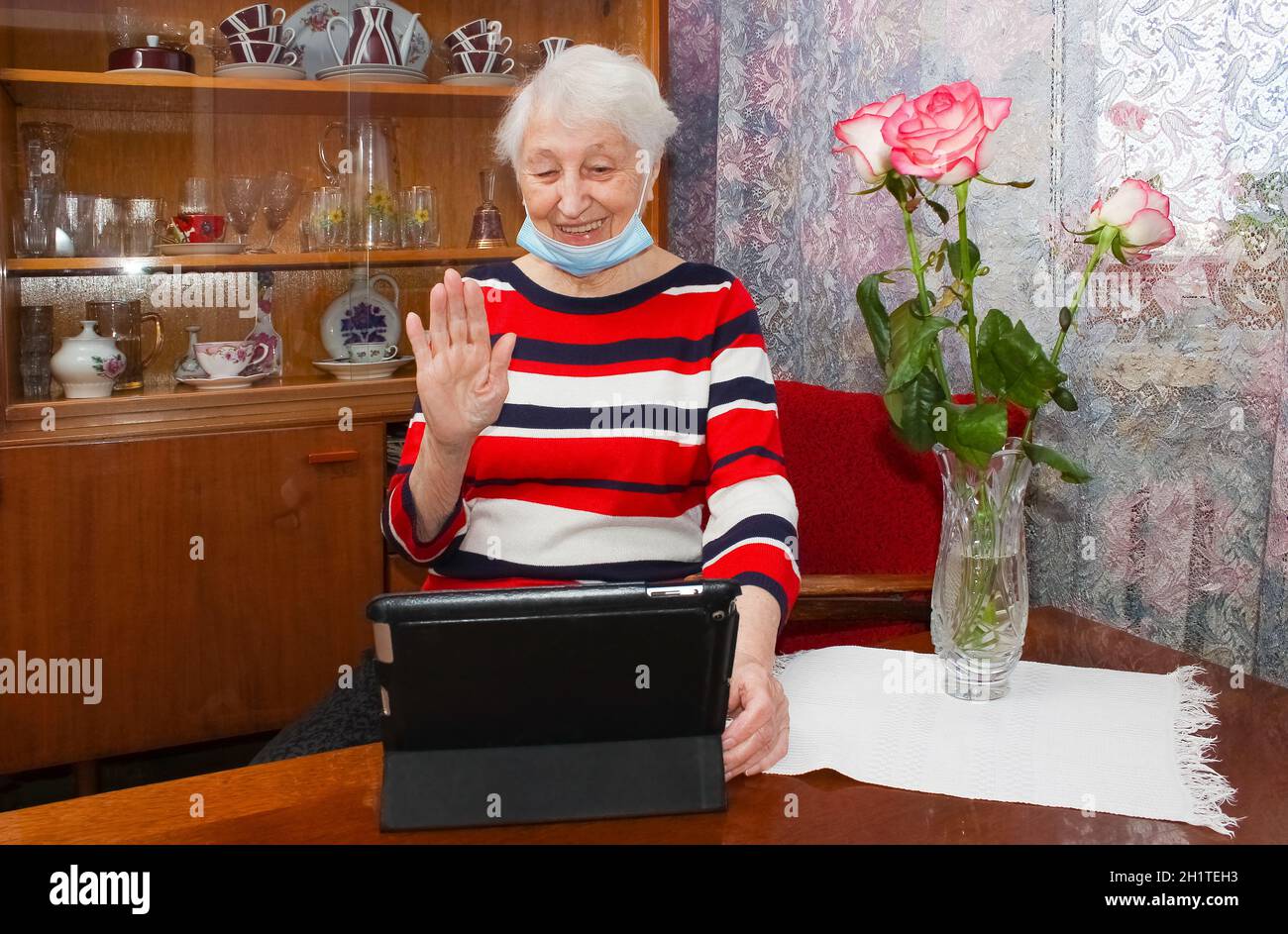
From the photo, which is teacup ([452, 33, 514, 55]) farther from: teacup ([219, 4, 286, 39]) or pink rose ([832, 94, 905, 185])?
pink rose ([832, 94, 905, 185])

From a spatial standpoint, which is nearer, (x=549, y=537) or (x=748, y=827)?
(x=748, y=827)

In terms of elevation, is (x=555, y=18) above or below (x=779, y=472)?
above

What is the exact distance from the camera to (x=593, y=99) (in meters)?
1.41

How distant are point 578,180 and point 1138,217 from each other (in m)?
0.66

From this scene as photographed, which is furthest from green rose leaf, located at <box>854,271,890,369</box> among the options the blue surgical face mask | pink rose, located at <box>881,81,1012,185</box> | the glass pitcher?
the glass pitcher

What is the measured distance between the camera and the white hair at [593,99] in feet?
4.63

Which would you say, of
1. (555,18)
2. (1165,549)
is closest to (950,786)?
(1165,549)

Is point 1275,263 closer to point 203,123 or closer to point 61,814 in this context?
point 61,814

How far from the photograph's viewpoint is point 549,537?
1.40m

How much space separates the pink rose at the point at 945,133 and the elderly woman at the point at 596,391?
1.38 ft

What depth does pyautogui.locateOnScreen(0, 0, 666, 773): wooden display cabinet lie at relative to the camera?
215cm

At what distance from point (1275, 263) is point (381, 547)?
1.75m

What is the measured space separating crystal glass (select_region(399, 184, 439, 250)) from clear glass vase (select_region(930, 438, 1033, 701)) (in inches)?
68.1
